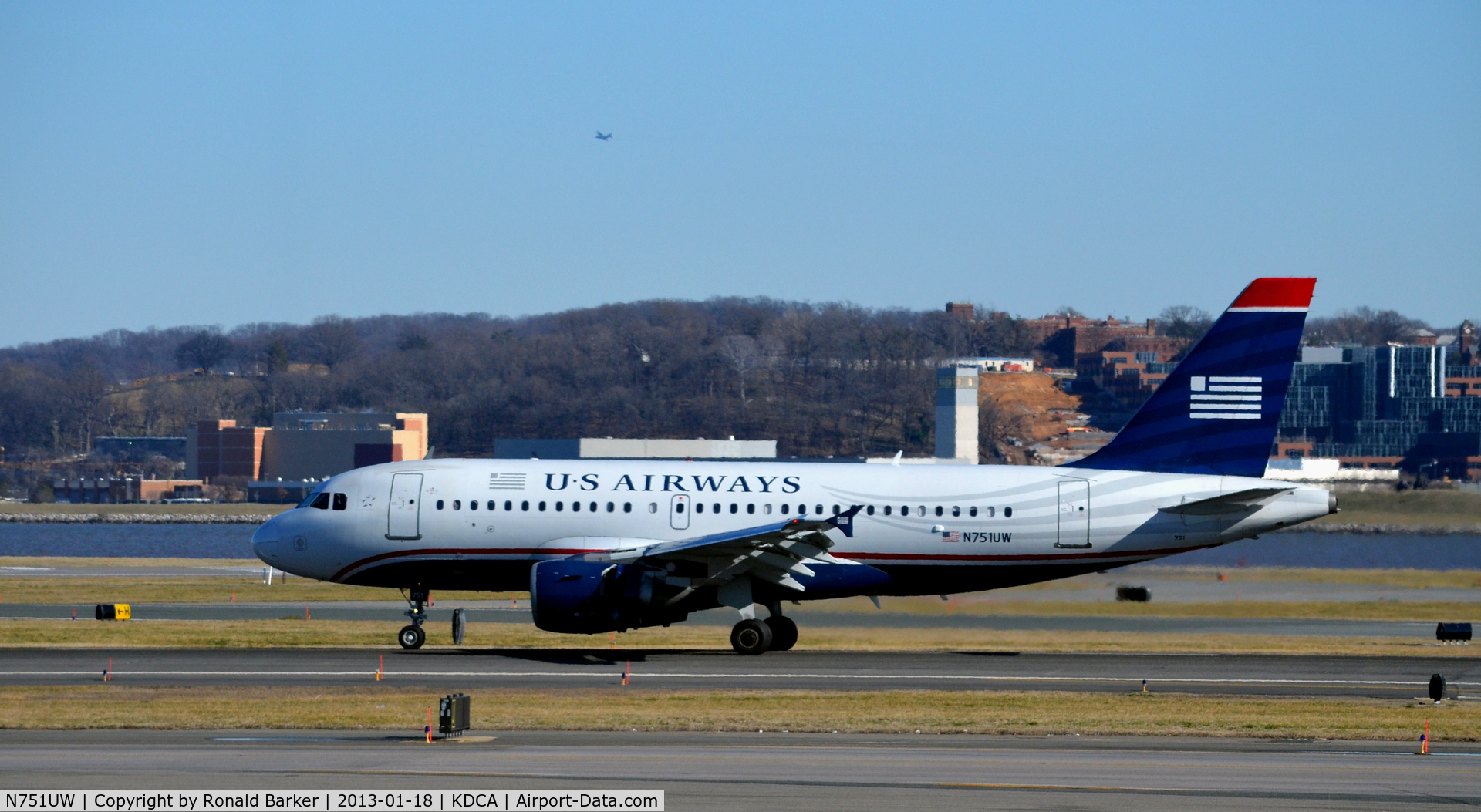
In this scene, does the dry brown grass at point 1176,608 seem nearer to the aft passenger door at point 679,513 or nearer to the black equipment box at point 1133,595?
the black equipment box at point 1133,595

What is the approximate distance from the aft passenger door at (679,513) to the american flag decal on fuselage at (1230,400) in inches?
418

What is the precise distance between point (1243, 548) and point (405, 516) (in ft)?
144

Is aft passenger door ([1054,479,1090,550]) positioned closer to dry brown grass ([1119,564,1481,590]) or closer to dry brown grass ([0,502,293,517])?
dry brown grass ([1119,564,1481,590])

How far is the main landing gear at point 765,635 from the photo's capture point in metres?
31.3

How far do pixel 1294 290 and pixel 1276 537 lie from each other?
45.3m

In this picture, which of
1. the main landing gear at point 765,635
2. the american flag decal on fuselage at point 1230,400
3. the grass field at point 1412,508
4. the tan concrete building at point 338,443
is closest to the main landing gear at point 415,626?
the main landing gear at point 765,635

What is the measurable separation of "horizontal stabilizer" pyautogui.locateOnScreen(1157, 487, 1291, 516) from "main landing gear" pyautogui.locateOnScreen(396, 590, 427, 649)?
49.4ft

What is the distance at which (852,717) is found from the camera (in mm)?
22703

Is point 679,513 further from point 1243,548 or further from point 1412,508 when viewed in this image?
point 1243,548

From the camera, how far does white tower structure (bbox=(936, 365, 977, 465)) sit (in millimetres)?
151125

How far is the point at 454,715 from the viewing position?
20.3 metres

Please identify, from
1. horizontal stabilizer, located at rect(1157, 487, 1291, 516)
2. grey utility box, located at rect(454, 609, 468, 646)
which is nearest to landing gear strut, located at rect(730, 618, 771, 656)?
grey utility box, located at rect(454, 609, 468, 646)

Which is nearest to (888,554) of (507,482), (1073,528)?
(1073,528)

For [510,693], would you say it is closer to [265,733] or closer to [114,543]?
[265,733]
